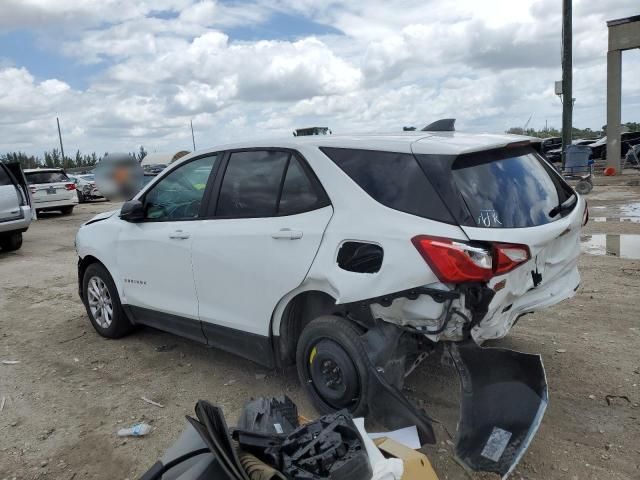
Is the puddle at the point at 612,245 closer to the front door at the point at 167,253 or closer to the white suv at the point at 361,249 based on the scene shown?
the white suv at the point at 361,249

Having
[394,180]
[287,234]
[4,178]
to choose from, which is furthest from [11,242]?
[394,180]

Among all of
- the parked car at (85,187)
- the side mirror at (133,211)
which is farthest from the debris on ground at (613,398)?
the parked car at (85,187)

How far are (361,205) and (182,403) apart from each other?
6.26 feet

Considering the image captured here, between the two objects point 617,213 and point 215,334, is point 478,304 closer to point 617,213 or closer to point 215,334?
point 215,334

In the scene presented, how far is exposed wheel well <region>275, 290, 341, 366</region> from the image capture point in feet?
11.4

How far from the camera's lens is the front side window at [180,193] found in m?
4.15

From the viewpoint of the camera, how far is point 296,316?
3.61m

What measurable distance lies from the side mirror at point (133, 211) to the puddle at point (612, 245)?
6103 millimetres

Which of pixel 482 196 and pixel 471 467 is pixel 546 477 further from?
pixel 482 196

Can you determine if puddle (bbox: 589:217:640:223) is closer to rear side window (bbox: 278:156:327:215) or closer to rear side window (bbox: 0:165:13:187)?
rear side window (bbox: 278:156:327:215)

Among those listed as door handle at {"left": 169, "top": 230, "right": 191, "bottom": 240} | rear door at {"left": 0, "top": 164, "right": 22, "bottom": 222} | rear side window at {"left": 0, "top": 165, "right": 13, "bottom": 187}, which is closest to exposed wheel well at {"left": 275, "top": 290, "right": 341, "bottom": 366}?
door handle at {"left": 169, "top": 230, "right": 191, "bottom": 240}

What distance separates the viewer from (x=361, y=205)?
316 centimetres

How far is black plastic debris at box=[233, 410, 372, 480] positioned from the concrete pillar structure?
21.3m

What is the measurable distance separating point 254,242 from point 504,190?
155 cm
